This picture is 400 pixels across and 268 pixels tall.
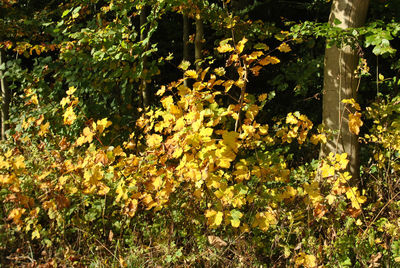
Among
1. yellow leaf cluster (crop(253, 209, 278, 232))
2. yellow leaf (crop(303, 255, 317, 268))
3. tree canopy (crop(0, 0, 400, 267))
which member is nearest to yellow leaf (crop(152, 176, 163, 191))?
tree canopy (crop(0, 0, 400, 267))

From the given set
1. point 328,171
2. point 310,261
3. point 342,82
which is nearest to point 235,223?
point 310,261

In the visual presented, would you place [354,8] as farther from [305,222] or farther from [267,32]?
[305,222]

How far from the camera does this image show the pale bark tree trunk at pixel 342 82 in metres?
3.20

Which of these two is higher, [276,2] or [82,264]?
[276,2]

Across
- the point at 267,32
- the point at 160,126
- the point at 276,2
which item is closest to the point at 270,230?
the point at 160,126

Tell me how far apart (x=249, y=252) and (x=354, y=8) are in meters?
2.51

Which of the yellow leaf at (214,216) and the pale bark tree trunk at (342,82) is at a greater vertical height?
the pale bark tree trunk at (342,82)

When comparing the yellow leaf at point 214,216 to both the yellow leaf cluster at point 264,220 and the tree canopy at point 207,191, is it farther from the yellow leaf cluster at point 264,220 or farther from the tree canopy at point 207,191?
the yellow leaf cluster at point 264,220

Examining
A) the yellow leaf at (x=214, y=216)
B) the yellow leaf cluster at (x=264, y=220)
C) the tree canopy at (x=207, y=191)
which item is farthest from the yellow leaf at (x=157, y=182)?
the yellow leaf cluster at (x=264, y=220)

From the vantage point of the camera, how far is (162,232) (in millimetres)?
2668

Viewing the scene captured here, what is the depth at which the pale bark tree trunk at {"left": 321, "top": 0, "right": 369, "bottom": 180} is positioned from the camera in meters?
3.20

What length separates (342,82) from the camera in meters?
3.30

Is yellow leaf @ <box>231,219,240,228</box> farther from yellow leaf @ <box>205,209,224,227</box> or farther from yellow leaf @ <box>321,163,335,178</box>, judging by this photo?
yellow leaf @ <box>321,163,335,178</box>

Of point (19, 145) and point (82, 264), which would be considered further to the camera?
point (19, 145)
